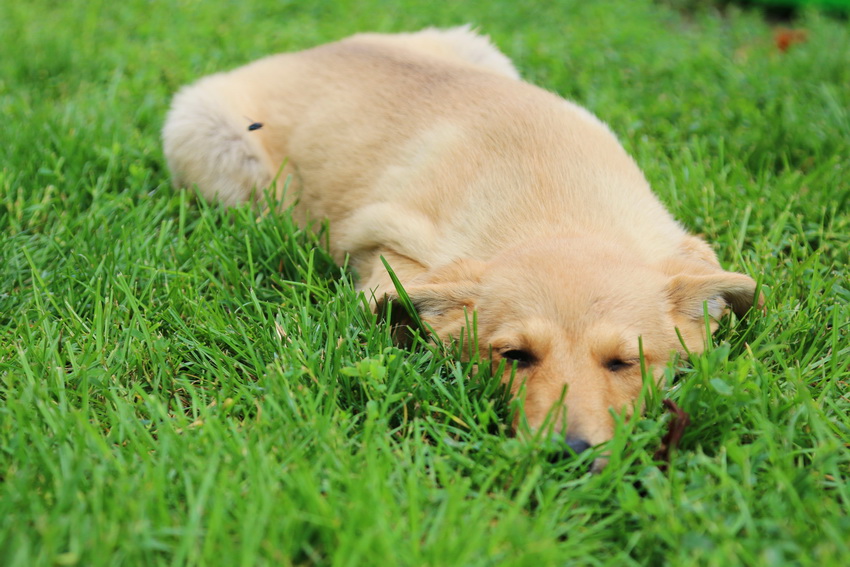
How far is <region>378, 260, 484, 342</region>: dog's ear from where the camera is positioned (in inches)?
116

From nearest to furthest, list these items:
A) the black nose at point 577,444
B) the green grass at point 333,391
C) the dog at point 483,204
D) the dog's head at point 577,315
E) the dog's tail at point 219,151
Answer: the green grass at point 333,391 < the black nose at point 577,444 < the dog's head at point 577,315 < the dog at point 483,204 < the dog's tail at point 219,151

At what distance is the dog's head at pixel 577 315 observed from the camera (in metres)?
2.59

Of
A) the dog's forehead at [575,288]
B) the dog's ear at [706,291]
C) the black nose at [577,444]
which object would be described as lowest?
the black nose at [577,444]

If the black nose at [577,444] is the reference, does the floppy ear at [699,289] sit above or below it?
above

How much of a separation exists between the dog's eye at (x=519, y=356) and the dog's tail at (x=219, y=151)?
2.03 meters

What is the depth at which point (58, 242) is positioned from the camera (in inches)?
144

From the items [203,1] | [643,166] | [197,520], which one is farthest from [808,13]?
[197,520]

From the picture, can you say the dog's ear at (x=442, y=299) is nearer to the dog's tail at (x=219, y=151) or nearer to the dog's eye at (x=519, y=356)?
the dog's eye at (x=519, y=356)

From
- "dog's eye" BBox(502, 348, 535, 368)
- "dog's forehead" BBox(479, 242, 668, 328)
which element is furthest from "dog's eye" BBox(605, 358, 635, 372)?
"dog's eye" BBox(502, 348, 535, 368)

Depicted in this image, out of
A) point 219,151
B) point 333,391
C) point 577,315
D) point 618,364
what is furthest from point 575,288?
point 219,151

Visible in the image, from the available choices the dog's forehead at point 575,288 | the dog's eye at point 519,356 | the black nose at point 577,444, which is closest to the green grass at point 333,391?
the black nose at point 577,444

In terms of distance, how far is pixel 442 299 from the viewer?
2.96 meters

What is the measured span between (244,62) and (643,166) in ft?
10.3

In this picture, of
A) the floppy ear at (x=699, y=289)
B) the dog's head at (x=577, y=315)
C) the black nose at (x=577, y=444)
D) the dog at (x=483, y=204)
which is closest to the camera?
the black nose at (x=577, y=444)
